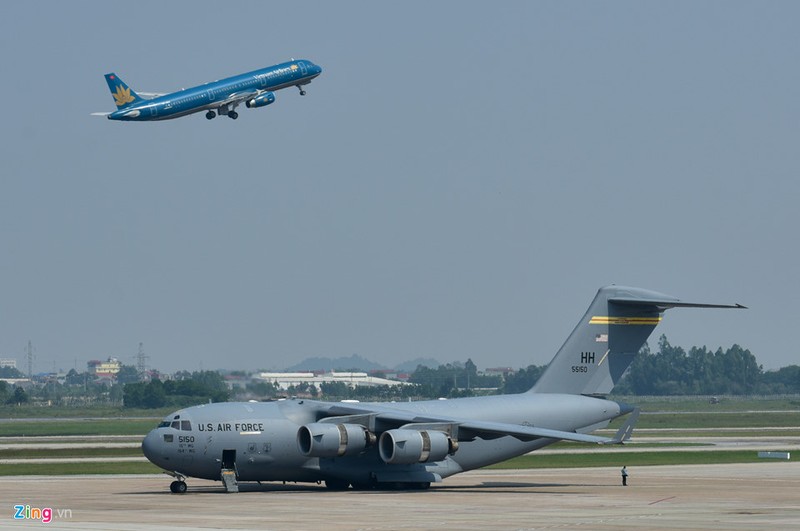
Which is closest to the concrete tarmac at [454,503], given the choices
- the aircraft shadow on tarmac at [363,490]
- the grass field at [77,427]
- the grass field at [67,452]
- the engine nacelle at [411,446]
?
the aircraft shadow on tarmac at [363,490]

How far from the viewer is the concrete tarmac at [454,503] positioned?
2912 cm

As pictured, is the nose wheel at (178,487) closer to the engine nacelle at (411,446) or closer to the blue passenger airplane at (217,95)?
the engine nacelle at (411,446)

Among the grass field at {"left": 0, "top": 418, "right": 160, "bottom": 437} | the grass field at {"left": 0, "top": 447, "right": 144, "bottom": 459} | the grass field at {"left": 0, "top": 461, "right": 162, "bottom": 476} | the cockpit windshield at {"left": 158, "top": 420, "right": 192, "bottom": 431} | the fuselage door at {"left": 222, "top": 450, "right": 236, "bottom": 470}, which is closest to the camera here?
the cockpit windshield at {"left": 158, "top": 420, "right": 192, "bottom": 431}

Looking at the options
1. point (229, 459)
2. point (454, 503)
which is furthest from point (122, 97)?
point (454, 503)

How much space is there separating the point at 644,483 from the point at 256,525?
17.0m

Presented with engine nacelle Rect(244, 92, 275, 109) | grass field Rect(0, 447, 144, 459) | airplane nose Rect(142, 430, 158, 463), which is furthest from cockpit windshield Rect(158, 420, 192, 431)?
engine nacelle Rect(244, 92, 275, 109)

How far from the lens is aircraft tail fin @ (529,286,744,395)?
145 feet

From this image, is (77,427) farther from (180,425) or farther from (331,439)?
(331,439)

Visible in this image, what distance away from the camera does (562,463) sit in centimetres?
5375

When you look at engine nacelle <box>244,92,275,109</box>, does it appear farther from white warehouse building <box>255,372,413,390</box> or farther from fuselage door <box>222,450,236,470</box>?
fuselage door <box>222,450,236,470</box>

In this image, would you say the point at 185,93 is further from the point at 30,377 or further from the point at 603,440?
the point at 30,377

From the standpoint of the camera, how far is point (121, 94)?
66.6 metres

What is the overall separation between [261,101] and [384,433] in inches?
1329

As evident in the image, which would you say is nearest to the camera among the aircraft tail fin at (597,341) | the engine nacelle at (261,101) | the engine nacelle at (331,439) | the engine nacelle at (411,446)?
the engine nacelle at (411,446)
